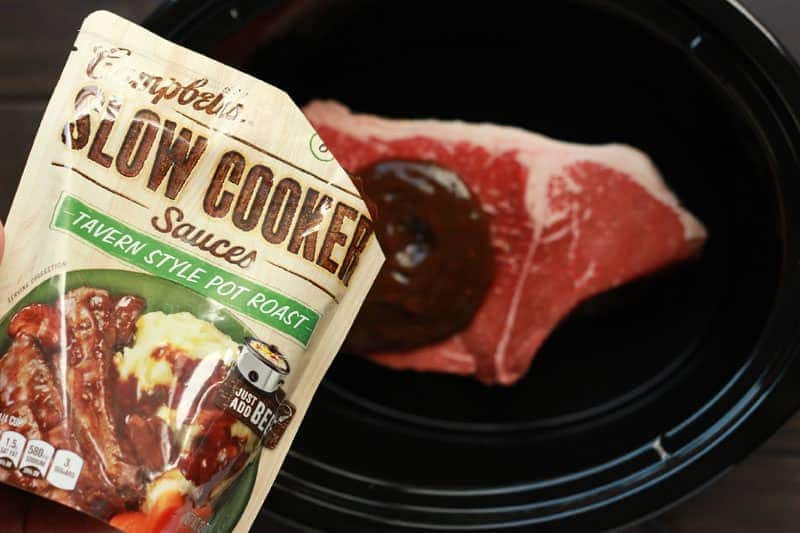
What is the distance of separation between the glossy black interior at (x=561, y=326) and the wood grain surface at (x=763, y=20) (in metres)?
0.19

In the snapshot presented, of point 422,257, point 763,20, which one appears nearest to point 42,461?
point 422,257

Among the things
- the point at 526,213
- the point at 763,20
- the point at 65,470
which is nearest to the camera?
the point at 65,470

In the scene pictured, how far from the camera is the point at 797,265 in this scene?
3.20 feet

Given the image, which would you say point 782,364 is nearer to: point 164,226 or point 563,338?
point 563,338

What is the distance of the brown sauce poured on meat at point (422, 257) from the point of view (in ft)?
4.00

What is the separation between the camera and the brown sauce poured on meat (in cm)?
122

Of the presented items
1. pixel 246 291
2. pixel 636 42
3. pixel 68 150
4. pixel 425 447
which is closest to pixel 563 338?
pixel 425 447

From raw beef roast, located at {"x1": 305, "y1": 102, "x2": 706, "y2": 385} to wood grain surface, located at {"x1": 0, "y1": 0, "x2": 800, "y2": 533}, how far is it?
0.33 metres

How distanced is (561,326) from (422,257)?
27 centimetres

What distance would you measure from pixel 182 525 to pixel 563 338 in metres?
0.75

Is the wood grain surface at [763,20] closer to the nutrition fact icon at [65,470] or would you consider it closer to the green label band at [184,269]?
the green label band at [184,269]

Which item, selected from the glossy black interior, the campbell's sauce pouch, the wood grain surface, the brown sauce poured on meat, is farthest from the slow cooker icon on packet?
the wood grain surface

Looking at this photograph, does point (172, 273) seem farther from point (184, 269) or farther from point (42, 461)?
point (42, 461)

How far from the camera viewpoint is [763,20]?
44.3 inches
